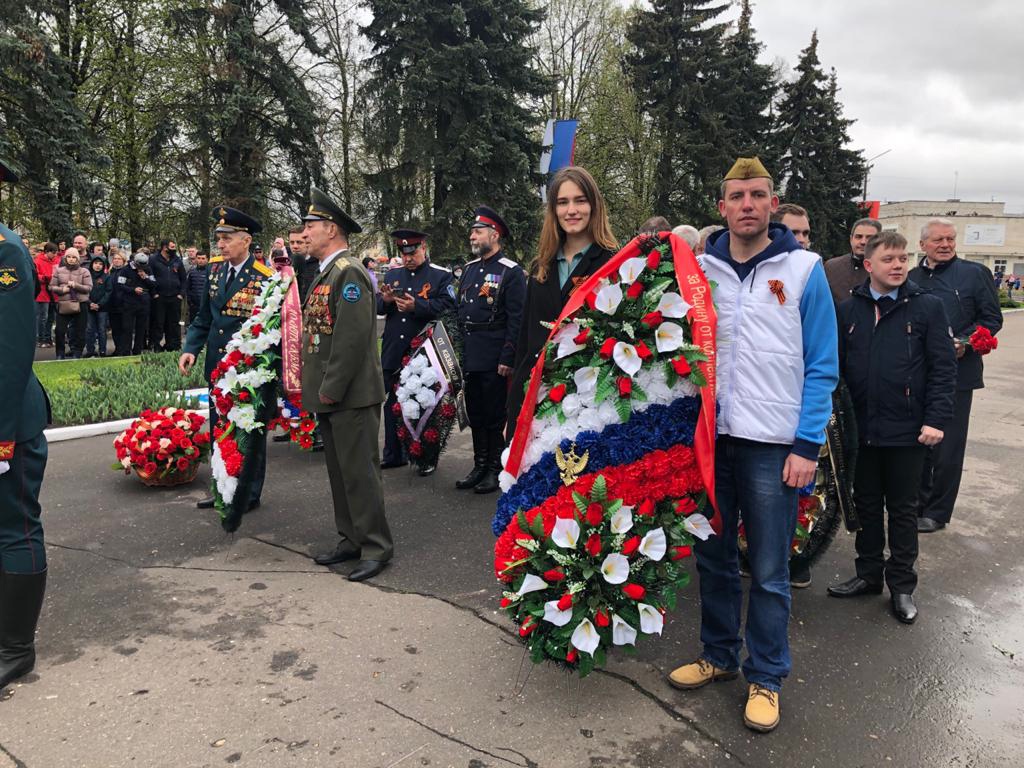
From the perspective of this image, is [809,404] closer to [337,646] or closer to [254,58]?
[337,646]

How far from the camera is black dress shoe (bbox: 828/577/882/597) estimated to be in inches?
163

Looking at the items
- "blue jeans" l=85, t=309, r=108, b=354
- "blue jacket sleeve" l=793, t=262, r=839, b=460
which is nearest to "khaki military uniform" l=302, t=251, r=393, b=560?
"blue jacket sleeve" l=793, t=262, r=839, b=460

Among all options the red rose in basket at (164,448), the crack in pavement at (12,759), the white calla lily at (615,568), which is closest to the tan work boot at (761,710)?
the white calla lily at (615,568)

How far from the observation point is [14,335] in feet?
9.79

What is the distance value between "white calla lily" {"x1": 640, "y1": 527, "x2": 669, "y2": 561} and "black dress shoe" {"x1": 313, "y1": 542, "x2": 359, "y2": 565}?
226cm

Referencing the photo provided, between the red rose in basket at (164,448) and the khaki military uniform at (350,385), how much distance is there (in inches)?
77.4

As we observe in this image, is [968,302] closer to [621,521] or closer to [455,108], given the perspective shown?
[621,521]

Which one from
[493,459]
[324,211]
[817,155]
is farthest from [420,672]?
[817,155]

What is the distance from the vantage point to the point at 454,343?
6.39m

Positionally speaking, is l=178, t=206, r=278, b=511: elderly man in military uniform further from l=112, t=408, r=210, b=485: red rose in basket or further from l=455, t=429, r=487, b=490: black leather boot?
l=455, t=429, r=487, b=490: black leather boot

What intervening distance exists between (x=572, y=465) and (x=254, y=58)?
21.3m

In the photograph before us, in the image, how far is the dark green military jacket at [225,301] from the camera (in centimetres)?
547

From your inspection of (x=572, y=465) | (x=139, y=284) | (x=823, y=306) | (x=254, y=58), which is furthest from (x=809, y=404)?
(x=254, y=58)

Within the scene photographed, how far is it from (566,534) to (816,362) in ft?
3.68
